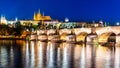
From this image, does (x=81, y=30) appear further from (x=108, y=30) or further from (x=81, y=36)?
(x=108, y=30)

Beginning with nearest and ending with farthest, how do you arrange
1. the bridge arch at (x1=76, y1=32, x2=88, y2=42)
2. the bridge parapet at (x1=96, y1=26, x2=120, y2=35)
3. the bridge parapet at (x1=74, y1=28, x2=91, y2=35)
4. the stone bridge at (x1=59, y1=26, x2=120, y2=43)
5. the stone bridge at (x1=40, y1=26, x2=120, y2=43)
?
the bridge parapet at (x1=96, y1=26, x2=120, y2=35) → the stone bridge at (x1=59, y1=26, x2=120, y2=43) → the stone bridge at (x1=40, y1=26, x2=120, y2=43) → the bridge parapet at (x1=74, y1=28, x2=91, y2=35) → the bridge arch at (x1=76, y1=32, x2=88, y2=42)

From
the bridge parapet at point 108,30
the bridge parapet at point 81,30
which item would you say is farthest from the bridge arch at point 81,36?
the bridge parapet at point 108,30

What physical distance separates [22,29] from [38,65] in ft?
351

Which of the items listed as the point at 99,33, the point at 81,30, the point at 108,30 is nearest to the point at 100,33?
the point at 99,33

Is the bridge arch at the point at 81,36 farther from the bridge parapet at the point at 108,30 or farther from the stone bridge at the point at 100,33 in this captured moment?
the bridge parapet at the point at 108,30

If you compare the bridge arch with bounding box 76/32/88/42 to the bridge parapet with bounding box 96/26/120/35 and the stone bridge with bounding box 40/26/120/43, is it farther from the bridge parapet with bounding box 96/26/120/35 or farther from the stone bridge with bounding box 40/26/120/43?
the bridge parapet with bounding box 96/26/120/35

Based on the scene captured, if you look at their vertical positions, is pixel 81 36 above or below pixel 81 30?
below

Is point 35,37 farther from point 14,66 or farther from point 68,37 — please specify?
point 14,66

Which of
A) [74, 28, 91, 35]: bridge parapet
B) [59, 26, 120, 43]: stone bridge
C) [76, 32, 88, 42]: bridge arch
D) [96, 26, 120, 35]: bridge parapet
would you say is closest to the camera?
[96, 26, 120, 35]: bridge parapet

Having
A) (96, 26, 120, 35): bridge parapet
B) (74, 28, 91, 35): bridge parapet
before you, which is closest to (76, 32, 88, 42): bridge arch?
(74, 28, 91, 35): bridge parapet

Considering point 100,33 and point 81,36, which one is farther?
point 81,36

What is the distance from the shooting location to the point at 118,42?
216ft

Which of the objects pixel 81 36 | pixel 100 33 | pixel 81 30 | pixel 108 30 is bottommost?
pixel 81 36

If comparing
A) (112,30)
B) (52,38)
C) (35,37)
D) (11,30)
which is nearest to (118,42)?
(112,30)
